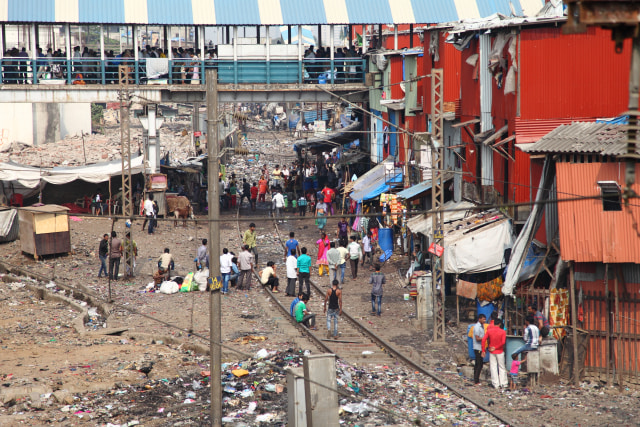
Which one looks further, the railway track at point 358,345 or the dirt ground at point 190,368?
the railway track at point 358,345

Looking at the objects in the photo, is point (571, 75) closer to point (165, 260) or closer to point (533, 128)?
point (533, 128)

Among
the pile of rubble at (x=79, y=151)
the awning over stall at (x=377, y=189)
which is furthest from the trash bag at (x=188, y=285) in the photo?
the pile of rubble at (x=79, y=151)

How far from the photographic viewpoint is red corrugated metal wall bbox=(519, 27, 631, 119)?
1791cm

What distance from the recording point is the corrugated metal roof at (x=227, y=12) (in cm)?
3397

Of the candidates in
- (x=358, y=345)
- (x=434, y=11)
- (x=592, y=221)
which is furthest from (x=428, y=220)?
(x=434, y=11)

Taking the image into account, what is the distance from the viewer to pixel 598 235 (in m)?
15.2

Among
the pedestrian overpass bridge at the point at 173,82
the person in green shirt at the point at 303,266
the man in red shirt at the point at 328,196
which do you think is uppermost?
the pedestrian overpass bridge at the point at 173,82

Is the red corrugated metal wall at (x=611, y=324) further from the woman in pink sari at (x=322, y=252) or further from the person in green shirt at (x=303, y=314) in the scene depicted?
the woman in pink sari at (x=322, y=252)

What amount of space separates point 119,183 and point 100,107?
1682 inches

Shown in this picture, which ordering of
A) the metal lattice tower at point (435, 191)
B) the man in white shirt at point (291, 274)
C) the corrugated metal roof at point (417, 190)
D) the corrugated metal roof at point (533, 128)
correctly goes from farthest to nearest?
the corrugated metal roof at point (417, 190), the man in white shirt at point (291, 274), the corrugated metal roof at point (533, 128), the metal lattice tower at point (435, 191)

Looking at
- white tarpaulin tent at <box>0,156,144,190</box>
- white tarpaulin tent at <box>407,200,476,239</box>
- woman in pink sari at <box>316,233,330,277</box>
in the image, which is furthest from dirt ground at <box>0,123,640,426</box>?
white tarpaulin tent at <box>0,156,144,190</box>

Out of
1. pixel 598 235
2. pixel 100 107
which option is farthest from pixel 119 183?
pixel 100 107

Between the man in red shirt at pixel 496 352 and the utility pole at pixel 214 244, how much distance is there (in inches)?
195

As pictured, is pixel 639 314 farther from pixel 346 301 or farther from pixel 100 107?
pixel 100 107
